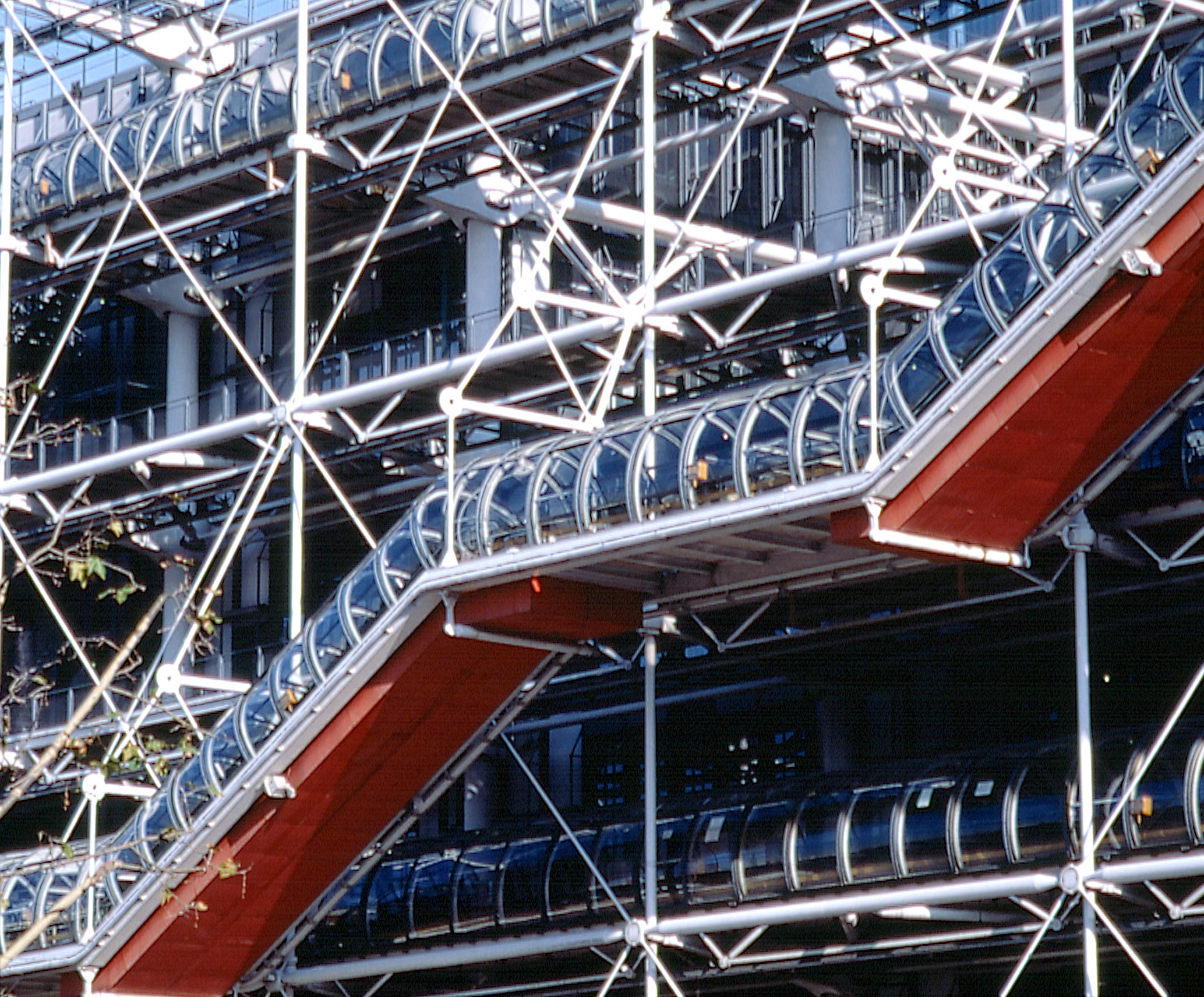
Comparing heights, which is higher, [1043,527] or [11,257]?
[11,257]

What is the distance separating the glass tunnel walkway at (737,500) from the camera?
1788 cm

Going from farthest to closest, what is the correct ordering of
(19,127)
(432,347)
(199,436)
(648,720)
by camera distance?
(19,127) < (432,347) < (199,436) < (648,720)

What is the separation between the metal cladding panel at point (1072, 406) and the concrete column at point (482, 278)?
32.7 feet

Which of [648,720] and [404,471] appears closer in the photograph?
[648,720]

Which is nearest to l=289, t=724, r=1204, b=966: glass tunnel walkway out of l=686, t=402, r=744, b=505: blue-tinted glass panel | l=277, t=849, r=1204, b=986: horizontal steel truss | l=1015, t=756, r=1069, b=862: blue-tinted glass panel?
l=1015, t=756, r=1069, b=862: blue-tinted glass panel

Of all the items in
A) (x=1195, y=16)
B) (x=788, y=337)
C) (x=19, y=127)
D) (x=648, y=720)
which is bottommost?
(x=648, y=720)

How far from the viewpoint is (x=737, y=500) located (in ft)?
62.1

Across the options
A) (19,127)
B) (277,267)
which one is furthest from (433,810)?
(19,127)

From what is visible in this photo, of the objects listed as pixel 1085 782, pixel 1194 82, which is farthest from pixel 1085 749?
pixel 1194 82

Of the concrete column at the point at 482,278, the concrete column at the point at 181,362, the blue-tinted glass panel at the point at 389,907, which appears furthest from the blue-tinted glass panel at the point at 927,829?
the concrete column at the point at 181,362

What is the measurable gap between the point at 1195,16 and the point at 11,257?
47.4ft

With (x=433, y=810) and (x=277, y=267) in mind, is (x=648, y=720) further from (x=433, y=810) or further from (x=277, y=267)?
(x=277, y=267)

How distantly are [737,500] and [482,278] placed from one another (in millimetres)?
9821

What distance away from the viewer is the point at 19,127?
3403 cm
